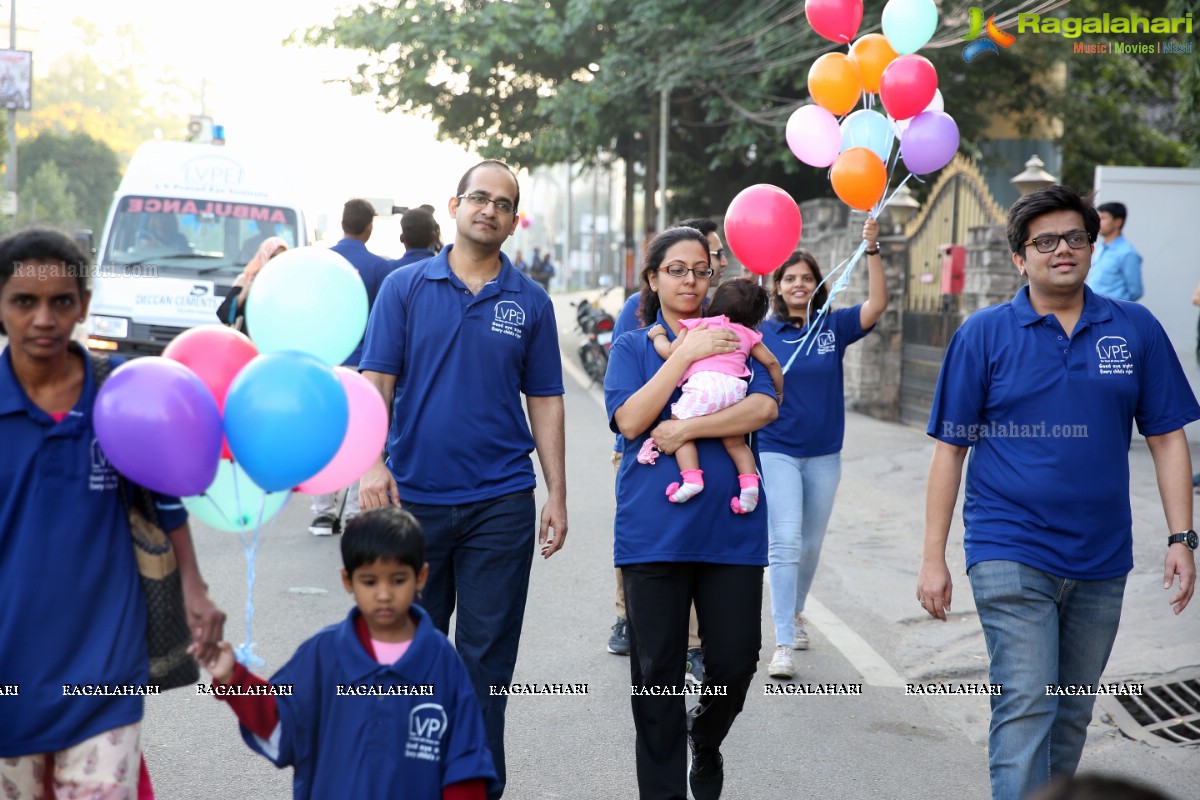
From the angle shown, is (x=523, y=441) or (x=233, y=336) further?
(x=523, y=441)

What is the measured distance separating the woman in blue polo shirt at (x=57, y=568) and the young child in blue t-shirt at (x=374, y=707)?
23 centimetres

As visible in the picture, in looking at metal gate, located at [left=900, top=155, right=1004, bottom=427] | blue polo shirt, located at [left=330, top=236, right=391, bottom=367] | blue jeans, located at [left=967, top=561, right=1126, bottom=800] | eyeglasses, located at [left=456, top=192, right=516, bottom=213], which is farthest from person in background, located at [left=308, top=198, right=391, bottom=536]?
metal gate, located at [left=900, top=155, right=1004, bottom=427]

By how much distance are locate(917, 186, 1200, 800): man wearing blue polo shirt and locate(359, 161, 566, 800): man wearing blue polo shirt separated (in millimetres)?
1357

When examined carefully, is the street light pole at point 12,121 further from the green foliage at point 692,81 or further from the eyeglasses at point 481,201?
the eyeglasses at point 481,201

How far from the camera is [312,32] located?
24.5 meters

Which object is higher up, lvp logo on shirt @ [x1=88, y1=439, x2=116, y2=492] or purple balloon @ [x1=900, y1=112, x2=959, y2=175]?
purple balloon @ [x1=900, y1=112, x2=959, y2=175]

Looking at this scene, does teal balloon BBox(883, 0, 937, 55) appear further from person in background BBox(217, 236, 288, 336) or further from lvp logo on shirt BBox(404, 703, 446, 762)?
lvp logo on shirt BBox(404, 703, 446, 762)

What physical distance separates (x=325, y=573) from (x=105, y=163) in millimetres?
53995

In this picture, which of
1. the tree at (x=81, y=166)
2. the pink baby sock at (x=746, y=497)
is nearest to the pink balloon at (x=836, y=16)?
the pink baby sock at (x=746, y=497)

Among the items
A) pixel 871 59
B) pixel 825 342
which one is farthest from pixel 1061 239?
pixel 871 59

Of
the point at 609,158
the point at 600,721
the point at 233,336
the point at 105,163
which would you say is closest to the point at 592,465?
the point at 600,721

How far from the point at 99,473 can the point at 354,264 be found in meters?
6.18

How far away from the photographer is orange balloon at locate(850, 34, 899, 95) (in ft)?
22.2

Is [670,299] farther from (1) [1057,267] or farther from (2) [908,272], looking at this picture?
(2) [908,272]
